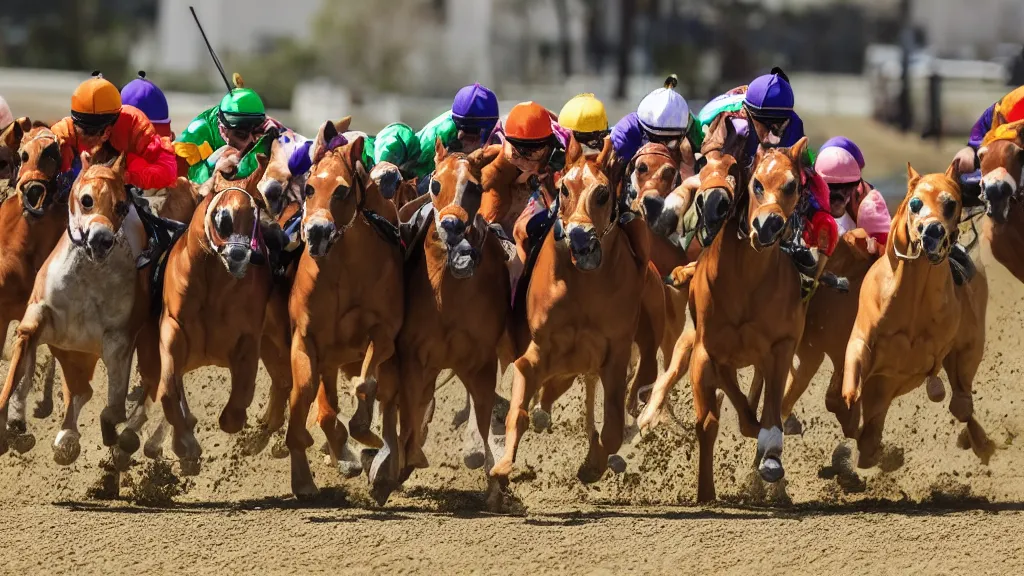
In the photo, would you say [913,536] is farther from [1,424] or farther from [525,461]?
[1,424]

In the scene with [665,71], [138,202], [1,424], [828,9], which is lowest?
[1,424]

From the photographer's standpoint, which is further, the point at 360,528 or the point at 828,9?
the point at 828,9

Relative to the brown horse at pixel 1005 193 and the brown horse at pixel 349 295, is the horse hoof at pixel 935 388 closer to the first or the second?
the brown horse at pixel 1005 193

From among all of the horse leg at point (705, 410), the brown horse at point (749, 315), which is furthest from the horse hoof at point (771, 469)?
the horse leg at point (705, 410)

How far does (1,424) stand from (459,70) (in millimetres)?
37411

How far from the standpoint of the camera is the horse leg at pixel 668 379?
10.5 m

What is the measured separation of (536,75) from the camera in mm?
47531

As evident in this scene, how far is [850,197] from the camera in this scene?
1095 cm

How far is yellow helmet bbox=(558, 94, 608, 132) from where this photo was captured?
1045 centimetres

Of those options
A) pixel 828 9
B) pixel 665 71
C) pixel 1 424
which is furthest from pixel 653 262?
pixel 828 9

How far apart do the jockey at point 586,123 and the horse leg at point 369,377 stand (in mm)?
1653

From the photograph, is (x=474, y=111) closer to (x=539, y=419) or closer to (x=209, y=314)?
(x=539, y=419)

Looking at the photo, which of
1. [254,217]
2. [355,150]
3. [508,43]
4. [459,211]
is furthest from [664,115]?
[508,43]

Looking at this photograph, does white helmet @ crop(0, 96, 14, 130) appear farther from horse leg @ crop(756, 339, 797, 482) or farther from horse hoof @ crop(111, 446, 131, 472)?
horse leg @ crop(756, 339, 797, 482)
